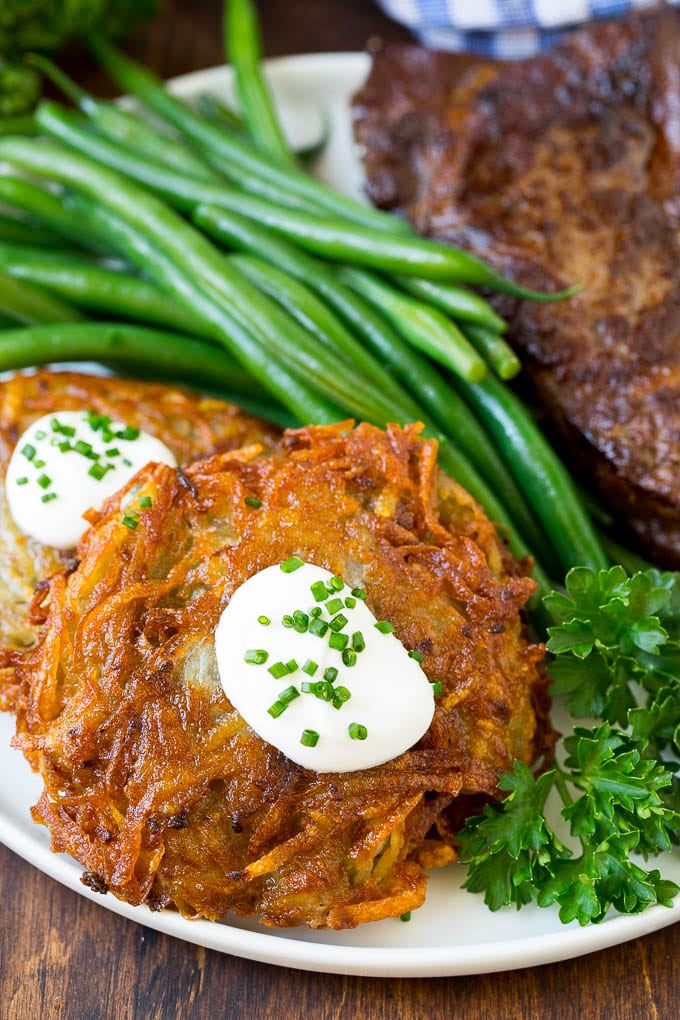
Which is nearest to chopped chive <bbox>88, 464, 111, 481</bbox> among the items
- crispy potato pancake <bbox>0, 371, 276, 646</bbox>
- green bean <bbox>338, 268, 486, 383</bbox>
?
crispy potato pancake <bbox>0, 371, 276, 646</bbox>

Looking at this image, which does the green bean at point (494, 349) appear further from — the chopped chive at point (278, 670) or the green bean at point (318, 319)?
the chopped chive at point (278, 670)

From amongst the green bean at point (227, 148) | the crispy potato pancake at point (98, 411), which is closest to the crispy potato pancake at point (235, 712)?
the crispy potato pancake at point (98, 411)

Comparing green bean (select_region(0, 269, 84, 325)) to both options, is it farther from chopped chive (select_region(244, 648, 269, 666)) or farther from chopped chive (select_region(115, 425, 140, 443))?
chopped chive (select_region(244, 648, 269, 666))

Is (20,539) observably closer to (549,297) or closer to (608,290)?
(549,297)

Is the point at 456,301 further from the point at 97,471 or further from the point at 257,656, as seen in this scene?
the point at 257,656

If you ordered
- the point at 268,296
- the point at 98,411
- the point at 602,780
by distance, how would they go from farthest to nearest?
the point at 268,296 < the point at 98,411 < the point at 602,780

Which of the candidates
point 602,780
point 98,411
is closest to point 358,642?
point 602,780
